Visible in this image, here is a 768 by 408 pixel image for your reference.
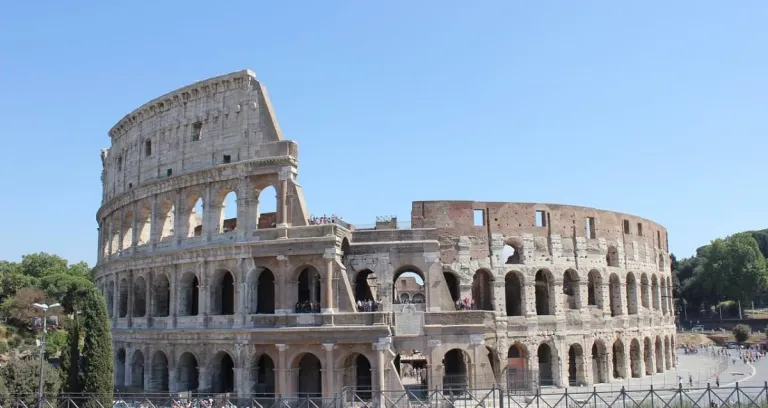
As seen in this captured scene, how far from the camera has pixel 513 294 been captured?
113 feet

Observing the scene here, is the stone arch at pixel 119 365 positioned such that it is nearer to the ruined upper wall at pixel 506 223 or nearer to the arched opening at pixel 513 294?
the ruined upper wall at pixel 506 223

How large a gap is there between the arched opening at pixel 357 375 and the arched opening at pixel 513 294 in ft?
28.0

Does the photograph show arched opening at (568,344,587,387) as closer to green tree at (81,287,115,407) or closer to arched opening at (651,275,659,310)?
arched opening at (651,275,659,310)

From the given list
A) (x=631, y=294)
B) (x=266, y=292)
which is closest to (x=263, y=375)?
(x=266, y=292)

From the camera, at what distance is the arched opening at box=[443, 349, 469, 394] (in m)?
27.2

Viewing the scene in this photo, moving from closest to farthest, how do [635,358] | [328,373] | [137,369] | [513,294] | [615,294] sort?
[328,373], [137,369], [513,294], [615,294], [635,358]

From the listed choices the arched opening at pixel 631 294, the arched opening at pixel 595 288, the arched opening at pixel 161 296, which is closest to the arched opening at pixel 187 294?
the arched opening at pixel 161 296

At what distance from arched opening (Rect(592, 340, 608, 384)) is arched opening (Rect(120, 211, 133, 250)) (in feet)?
86.5

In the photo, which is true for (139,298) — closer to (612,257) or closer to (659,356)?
(612,257)

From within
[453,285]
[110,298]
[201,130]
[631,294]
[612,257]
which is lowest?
[631,294]

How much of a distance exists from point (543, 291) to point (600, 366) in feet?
16.2

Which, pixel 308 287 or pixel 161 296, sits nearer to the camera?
pixel 308 287

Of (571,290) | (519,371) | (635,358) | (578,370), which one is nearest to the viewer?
(519,371)

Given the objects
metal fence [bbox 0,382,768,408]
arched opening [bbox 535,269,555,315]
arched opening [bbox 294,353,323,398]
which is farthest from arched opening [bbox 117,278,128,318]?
arched opening [bbox 535,269,555,315]
